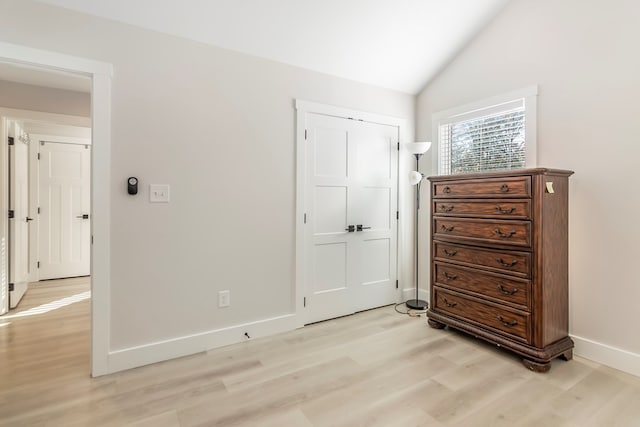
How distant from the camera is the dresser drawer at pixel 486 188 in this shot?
227cm

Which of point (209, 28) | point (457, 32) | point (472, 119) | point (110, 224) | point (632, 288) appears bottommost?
point (632, 288)

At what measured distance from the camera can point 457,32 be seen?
3.04m

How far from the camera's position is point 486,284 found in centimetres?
255

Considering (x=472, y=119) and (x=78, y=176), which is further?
(x=78, y=176)

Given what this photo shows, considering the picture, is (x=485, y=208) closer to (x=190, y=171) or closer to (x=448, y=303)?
(x=448, y=303)

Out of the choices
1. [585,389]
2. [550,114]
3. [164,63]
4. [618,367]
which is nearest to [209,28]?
[164,63]

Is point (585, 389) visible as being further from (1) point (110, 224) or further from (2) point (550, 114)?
(1) point (110, 224)

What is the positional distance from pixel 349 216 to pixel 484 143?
1518 millimetres

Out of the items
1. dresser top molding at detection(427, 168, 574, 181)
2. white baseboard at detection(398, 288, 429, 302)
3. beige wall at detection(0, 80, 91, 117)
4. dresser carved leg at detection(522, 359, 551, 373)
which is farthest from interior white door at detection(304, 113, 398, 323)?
beige wall at detection(0, 80, 91, 117)

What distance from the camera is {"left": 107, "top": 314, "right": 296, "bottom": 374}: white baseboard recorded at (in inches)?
87.7

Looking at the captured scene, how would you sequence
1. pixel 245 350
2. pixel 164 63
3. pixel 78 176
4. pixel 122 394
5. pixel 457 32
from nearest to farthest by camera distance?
pixel 122 394
pixel 164 63
pixel 245 350
pixel 457 32
pixel 78 176

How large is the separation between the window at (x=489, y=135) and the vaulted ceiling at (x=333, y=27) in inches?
25.6

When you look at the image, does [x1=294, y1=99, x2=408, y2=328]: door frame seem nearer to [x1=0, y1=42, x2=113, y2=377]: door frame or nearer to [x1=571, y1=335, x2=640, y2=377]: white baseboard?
[x1=0, y1=42, x2=113, y2=377]: door frame

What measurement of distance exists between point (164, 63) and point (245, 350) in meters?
2.26
